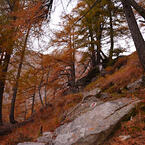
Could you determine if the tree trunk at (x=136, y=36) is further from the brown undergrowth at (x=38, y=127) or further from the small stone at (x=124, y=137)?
the brown undergrowth at (x=38, y=127)

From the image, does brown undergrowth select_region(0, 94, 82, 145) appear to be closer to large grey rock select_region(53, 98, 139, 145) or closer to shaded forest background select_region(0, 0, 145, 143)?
shaded forest background select_region(0, 0, 145, 143)

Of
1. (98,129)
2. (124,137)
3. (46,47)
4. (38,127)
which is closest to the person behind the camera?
(124,137)

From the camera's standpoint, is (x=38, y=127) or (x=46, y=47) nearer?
(x=38, y=127)

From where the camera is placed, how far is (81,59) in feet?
31.8

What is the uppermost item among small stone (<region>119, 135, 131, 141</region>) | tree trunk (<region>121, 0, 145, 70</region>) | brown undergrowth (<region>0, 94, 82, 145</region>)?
tree trunk (<region>121, 0, 145, 70</region>)

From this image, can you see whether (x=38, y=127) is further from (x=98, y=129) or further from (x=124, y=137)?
(x=124, y=137)

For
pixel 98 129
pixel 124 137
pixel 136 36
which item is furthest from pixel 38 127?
pixel 136 36

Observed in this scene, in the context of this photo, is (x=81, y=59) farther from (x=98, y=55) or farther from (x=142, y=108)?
(x=142, y=108)

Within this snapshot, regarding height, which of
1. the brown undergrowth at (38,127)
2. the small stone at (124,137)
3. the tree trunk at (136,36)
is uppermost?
the tree trunk at (136,36)

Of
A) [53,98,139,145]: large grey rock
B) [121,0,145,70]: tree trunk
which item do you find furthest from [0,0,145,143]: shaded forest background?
[53,98,139,145]: large grey rock

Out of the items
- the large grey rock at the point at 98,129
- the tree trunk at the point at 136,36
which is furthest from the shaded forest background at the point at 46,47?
the large grey rock at the point at 98,129

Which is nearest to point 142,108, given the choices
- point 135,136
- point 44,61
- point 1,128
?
point 135,136

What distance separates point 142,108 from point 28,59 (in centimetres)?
687

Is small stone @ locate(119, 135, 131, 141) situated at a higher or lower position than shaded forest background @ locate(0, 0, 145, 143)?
lower
